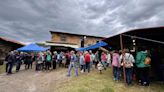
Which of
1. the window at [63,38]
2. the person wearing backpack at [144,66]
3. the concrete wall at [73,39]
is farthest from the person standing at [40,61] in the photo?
the window at [63,38]

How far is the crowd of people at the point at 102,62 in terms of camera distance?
23.6 feet

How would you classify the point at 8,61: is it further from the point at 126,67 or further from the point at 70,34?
the point at 70,34

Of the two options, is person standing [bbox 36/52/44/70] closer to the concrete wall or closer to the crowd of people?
the crowd of people

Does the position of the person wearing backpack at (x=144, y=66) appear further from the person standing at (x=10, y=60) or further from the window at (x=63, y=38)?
the window at (x=63, y=38)

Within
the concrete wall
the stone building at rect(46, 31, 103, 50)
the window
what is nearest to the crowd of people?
the stone building at rect(46, 31, 103, 50)

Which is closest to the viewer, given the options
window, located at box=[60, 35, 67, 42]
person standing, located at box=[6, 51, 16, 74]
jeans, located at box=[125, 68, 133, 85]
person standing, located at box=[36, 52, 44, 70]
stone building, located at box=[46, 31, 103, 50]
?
jeans, located at box=[125, 68, 133, 85]

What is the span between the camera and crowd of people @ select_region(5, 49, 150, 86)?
7188 millimetres

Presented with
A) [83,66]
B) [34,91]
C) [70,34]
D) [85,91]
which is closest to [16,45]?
[70,34]

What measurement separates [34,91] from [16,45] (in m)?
21.5

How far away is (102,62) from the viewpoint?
11.7 m

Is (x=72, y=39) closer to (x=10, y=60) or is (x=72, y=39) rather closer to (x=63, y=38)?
(x=63, y=38)

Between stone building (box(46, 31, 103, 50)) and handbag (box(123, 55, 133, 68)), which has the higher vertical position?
stone building (box(46, 31, 103, 50))

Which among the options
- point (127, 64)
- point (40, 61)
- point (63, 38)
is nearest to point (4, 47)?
point (63, 38)

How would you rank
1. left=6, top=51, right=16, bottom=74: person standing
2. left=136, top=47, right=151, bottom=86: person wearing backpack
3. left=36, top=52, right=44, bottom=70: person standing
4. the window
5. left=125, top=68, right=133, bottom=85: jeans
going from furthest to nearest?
the window → left=36, top=52, right=44, bottom=70: person standing → left=6, top=51, right=16, bottom=74: person standing → left=125, top=68, right=133, bottom=85: jeans → left=136, top=47, right=151, bottom=86: person wearing backpack
